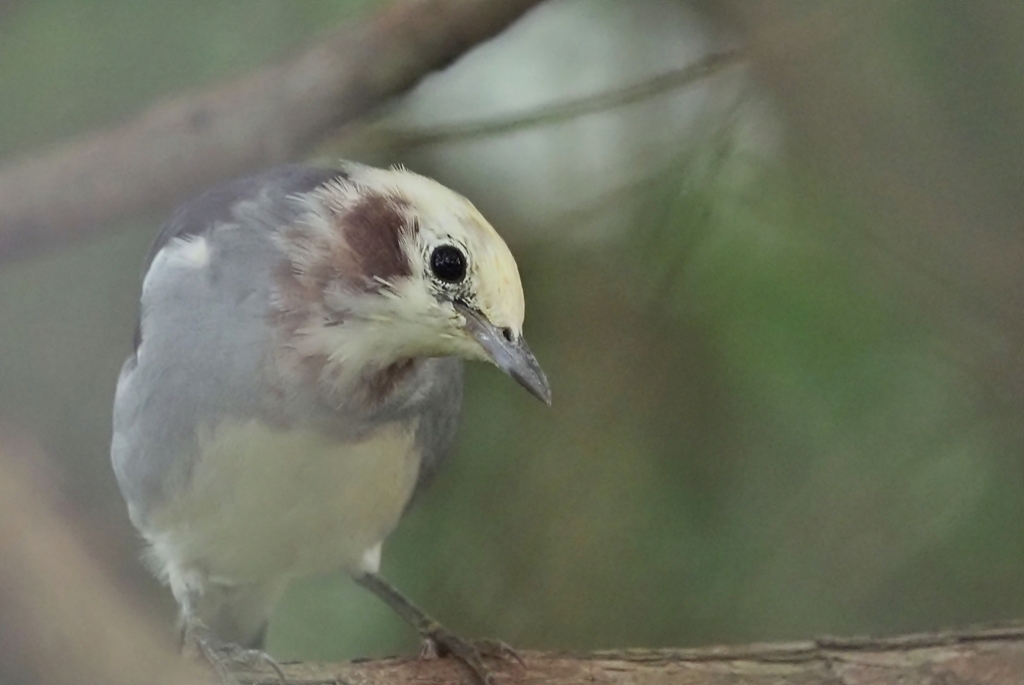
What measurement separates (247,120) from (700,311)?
387 millimetres

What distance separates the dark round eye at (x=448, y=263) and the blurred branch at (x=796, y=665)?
10.3 inches

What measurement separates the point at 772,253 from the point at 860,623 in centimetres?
30

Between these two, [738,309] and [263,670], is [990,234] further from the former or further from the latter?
[263,670]

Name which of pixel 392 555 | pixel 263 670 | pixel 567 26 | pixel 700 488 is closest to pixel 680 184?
pixel 567 26

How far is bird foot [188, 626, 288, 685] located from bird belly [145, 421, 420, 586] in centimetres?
5

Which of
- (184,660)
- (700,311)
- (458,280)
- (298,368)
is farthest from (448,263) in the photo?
(700,311)

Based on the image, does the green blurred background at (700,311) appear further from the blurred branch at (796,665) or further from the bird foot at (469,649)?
the blurred branch at (796,665)

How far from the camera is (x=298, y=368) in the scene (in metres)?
0.66

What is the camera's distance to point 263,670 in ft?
2.36

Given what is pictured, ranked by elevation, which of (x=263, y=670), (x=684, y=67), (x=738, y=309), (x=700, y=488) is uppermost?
(x=684, y=67)

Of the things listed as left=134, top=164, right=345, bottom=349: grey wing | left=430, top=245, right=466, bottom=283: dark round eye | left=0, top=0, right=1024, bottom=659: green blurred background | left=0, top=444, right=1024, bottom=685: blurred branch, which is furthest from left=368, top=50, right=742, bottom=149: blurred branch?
left=0, top=444, right=1024, bottom=685: blurred branch

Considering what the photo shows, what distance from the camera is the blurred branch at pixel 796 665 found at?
2.18 ft

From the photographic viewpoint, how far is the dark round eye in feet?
1.96

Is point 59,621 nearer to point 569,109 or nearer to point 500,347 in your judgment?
point 500,347
